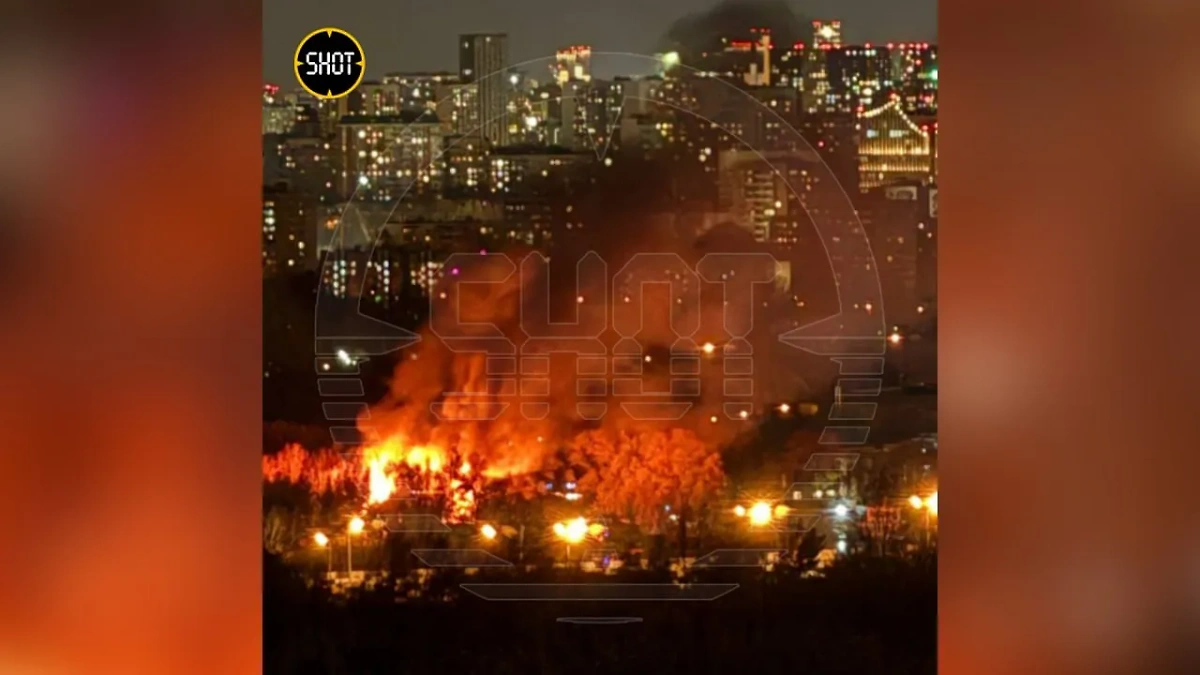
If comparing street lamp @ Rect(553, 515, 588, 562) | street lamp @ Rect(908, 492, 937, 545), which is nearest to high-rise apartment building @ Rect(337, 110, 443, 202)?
street lamp @ Rect(553, 515, 588, 562)

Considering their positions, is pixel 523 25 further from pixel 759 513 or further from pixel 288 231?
pixel 759 513

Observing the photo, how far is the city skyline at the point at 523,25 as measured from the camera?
2.34 meters

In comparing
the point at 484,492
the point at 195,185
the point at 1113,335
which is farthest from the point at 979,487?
the point at 195,185

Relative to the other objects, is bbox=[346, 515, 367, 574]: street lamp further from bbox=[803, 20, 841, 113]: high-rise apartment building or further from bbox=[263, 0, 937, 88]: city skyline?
bbox=[803, 20, 841, 113]: high-rise apartment building

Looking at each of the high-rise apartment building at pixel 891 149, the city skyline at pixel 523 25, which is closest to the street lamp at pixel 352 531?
the city skyline at pixel 523 25

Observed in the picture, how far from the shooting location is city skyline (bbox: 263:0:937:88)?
2.34 m

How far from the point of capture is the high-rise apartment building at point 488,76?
235 cm

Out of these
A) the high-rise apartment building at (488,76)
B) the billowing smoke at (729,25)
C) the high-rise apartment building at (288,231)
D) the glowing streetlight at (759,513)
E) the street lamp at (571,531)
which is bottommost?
the street lamp at (571,531)
